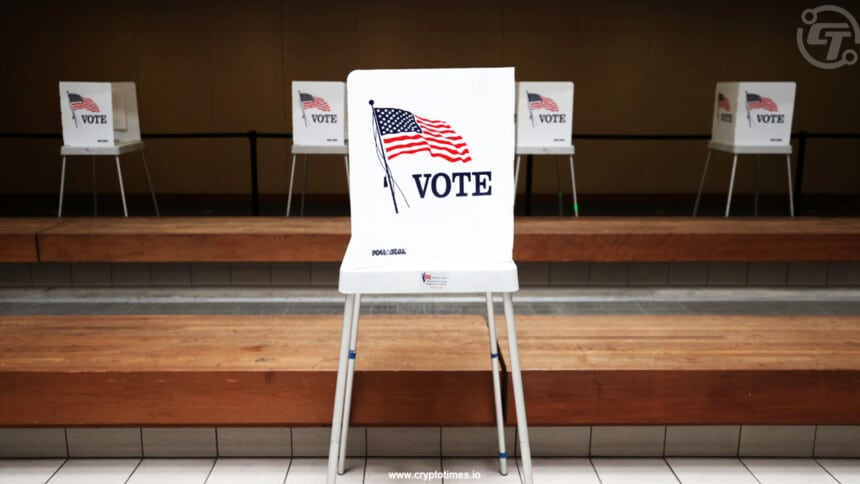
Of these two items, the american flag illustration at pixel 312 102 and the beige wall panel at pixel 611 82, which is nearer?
the american flag illustration at pixel 312 102

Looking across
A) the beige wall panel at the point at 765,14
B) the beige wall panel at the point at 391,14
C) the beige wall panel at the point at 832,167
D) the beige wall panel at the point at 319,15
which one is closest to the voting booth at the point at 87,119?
the beige wall panel at the point at 319,15

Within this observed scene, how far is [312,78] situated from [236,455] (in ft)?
18.2

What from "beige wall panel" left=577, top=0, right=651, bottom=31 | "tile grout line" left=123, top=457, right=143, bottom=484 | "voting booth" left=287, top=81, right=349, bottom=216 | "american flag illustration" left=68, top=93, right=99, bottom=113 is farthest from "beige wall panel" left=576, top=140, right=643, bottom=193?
"tile grout line" left=123, top=457, right=143, bottom=484

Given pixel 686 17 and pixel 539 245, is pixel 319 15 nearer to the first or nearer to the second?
pixel 686 17

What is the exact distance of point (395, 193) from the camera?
1.77 metres

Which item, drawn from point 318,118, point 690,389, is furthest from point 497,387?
point 318,118

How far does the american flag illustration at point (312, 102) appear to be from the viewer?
505 cm

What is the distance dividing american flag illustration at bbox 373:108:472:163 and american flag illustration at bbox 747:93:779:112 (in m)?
3.91

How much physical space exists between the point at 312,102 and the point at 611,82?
3.68 metres

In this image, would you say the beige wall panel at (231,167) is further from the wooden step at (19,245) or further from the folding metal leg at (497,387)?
the folding metal leg at (497,387)

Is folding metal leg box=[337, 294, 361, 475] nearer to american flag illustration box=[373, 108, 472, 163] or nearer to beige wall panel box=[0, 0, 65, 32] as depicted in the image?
american flag illustration box=[373, 108, 472, 163]

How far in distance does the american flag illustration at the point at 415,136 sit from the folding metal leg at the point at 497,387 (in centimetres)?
54

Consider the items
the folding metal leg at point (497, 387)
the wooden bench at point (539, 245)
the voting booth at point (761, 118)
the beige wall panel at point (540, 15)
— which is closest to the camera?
the folding metal leg at point (497, 387)

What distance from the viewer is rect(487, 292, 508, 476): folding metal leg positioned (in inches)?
83.1
